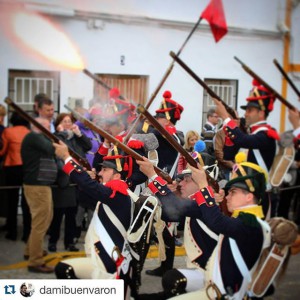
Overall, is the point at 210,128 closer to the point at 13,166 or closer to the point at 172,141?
the point at 172,141

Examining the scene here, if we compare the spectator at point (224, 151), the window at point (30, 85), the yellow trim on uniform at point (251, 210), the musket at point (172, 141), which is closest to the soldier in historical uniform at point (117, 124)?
the musket at point (172, 141)

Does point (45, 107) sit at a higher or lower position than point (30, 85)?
lower

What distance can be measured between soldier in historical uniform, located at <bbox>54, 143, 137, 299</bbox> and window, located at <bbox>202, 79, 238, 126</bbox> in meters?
0.72

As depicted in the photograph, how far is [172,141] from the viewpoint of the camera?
9.17 ft

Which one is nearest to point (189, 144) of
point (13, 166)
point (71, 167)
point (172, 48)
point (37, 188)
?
point (172, 48)

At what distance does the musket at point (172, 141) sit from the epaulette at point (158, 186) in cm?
16

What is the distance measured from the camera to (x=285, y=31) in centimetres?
340

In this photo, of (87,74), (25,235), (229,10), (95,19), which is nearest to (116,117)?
(87,74)

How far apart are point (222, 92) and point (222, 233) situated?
1155 mm

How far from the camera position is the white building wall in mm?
3176

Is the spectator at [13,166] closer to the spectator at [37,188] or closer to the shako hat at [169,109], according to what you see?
the spectator at [37,188]

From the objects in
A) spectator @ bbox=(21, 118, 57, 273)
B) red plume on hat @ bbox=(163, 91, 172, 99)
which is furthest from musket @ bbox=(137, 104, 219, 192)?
spectator @ bbox=(21, 118, 57, 273)

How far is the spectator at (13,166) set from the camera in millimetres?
4266

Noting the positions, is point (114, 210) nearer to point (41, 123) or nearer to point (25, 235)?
point (41, 123)
